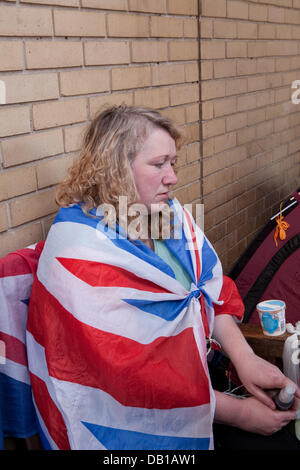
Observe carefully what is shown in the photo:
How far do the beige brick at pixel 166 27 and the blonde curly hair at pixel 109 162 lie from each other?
0.80m

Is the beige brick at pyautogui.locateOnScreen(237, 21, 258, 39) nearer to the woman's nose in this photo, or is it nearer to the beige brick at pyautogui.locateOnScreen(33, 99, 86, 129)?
the beige brick at pyautogui.locateOnScreen(33, 99, 86, 129)

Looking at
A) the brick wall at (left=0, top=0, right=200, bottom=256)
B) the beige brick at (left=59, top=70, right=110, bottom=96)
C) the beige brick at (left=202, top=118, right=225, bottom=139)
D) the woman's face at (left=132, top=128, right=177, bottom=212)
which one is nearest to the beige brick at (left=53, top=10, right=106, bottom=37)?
the brick wall at (left=0, top=0, right=200, bottom=256)

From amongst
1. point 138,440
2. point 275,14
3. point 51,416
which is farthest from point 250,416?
point 275,14

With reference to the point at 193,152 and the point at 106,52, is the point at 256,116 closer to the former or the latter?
the point at 193,152

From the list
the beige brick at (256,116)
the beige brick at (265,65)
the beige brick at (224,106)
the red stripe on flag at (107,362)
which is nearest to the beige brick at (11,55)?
the red stripe on flag at (107,362)

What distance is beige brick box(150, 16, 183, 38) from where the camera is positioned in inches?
87.3

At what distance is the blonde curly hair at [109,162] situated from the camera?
1513 millimetres

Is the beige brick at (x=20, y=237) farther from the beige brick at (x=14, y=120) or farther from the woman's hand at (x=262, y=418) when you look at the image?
the woman's hand at (x=262, y=418)

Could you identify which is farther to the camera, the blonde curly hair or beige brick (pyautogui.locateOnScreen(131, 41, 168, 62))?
beige brick (pyautogui.locateOnScreen(131, 41, 168, 62))

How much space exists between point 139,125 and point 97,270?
44cm

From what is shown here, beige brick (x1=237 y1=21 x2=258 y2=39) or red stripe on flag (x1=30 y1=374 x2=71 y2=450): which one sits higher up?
beige brick (x1=237 y1=21 x2=258 y2=39)

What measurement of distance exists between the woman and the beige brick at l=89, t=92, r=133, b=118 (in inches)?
11.9

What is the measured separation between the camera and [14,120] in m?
1.55

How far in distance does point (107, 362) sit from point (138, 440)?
0.23 meters
